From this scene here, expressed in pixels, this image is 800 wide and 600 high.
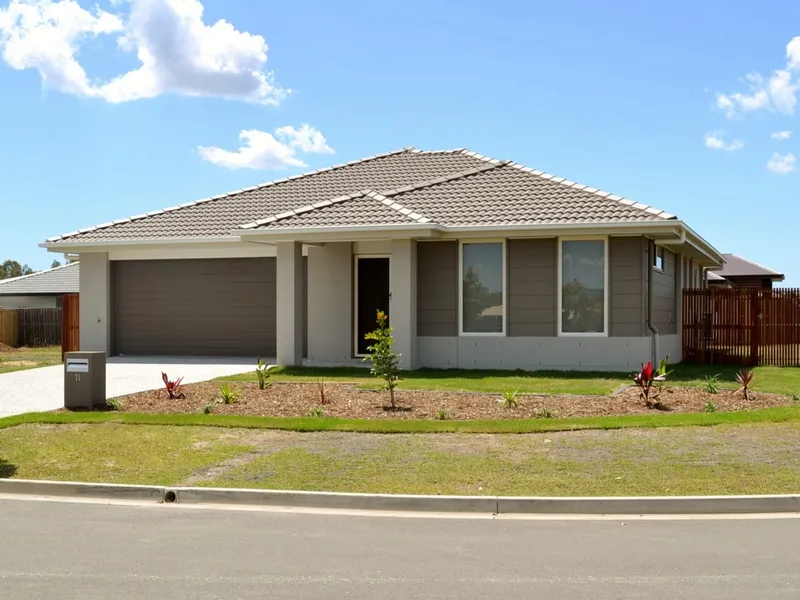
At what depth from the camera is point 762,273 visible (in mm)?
46750

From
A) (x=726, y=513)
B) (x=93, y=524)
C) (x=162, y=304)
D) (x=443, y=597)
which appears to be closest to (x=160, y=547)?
(x=93, y=524)

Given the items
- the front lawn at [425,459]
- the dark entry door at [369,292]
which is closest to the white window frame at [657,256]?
the dark entry door at [369,292]

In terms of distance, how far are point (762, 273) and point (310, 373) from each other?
34153 millimetres

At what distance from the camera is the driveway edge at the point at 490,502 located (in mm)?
8258

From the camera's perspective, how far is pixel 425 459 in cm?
1026

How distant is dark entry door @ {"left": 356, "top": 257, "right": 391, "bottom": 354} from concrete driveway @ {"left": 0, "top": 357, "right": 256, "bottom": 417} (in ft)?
8.53

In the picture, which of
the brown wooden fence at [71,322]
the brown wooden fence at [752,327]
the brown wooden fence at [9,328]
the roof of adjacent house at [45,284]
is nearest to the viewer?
the brown wooden fence at [752,327]

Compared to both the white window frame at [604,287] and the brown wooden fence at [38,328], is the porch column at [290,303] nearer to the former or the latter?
the white window frame at [604,287]

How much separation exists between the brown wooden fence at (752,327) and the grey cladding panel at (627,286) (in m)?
5.74

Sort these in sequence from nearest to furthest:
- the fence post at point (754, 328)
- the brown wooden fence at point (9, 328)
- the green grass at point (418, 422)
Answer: the green grass at point (418, 422)
the fence post at point (754, 328)
the brown wooden fence at point (9, 328)

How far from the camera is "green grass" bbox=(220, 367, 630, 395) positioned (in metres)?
16.1

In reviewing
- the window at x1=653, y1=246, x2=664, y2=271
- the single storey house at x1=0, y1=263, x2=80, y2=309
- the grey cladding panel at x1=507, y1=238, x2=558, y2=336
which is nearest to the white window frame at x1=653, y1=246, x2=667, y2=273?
the window at x1=653, y1=246, x2=664, y2=271

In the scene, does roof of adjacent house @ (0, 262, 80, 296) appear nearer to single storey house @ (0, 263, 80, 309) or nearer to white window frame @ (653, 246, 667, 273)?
single storey house @ (0, 263, 80, 309)

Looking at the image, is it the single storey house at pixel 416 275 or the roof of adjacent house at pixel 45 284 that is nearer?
the single storey house at pixel 416 275
